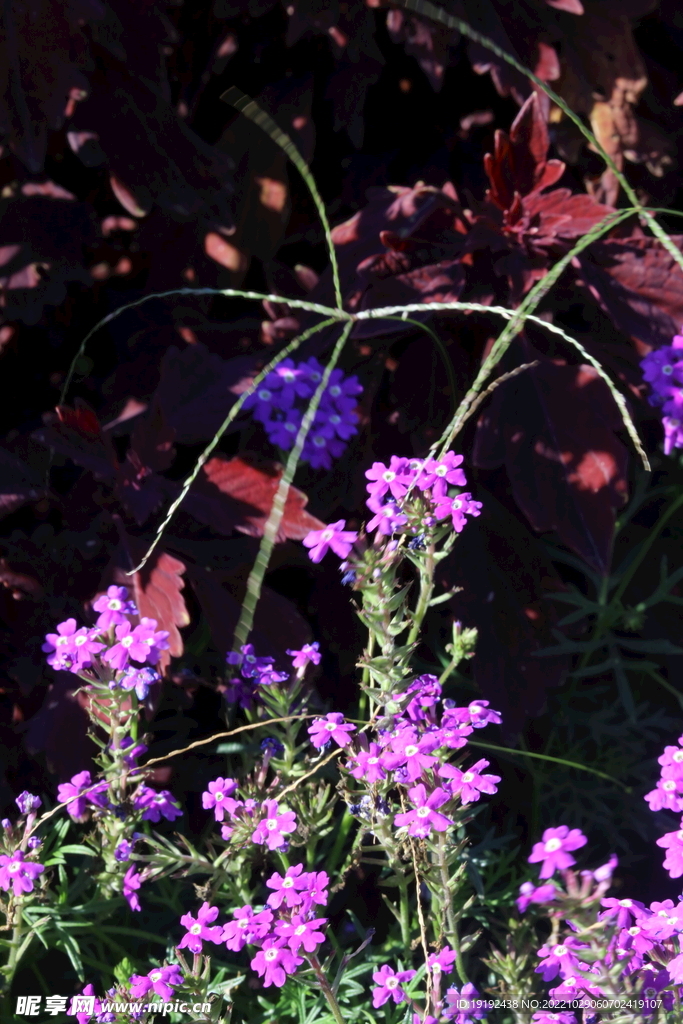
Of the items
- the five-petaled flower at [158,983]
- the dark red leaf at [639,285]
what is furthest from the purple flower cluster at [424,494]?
the five-petaled flower at [158,983]

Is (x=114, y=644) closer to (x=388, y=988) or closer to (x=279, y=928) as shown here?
(x=279, y=928)

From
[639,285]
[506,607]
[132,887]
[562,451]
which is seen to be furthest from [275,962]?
[639,285]

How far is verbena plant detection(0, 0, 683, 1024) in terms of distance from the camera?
980 millimetres

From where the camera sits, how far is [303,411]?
145 cm

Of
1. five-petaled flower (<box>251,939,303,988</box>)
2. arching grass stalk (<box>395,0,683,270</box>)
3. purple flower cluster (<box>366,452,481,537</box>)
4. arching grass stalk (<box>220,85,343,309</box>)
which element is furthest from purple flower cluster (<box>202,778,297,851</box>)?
arching grass stalk (<box>395,0,683,270</box>)

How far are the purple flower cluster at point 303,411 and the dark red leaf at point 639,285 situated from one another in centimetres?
39

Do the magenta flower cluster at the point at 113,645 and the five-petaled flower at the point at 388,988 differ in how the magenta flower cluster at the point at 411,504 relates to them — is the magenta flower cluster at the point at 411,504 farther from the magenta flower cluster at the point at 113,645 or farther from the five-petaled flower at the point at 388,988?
the five-petaled flower at the point at 388,988

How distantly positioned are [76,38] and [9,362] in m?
0.57

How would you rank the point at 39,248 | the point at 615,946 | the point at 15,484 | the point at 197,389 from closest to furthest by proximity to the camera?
1. the point at 615,946
2. the point at 15,484
3. the point at 197,389
4. the point at 39,248

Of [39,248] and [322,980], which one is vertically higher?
[39,248]

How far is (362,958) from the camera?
50.1 inches

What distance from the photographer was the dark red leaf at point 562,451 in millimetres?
1304

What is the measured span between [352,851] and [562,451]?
611 mm

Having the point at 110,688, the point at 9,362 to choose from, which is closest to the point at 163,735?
the point at 110,688
